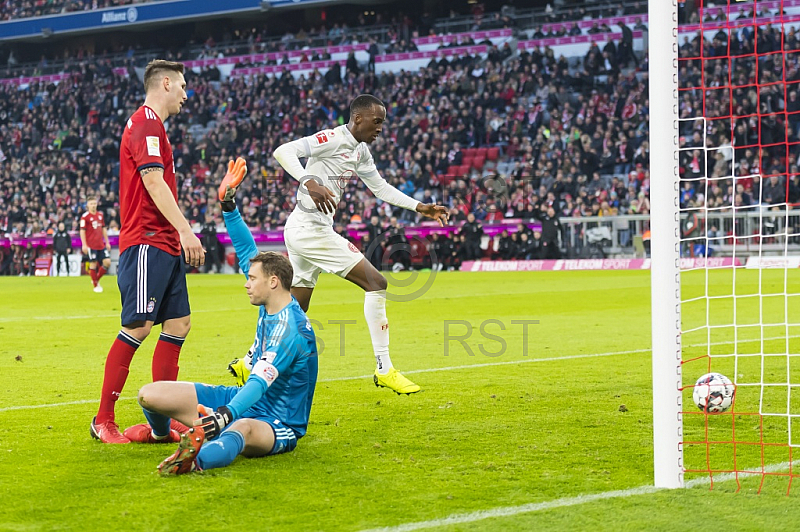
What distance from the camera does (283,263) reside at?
4852 mm

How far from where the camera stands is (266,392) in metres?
4.76

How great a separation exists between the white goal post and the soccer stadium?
12mm

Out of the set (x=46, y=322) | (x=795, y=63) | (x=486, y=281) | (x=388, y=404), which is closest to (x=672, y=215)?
(x=388, y=404)

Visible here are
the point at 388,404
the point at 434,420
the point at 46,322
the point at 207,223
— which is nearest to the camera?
the point at 434,420

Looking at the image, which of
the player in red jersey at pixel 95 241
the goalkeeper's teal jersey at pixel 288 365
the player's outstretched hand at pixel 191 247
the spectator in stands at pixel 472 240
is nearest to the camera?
the goalkeeper's teal jersey at pixel 288 365

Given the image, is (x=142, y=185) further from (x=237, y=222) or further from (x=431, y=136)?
(x=431, y=136)

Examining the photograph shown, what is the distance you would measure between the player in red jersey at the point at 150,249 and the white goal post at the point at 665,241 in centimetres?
241

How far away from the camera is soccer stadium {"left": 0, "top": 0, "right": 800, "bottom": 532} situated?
4016mm

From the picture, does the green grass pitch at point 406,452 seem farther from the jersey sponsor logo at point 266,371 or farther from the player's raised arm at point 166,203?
the player's raised arm at point 166,203

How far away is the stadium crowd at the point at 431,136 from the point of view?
2697cm

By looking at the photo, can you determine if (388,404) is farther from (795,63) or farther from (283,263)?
(795,63)

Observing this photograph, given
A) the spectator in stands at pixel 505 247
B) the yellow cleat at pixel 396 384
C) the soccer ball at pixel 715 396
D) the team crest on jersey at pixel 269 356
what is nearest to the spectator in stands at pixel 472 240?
the spectator in stands at pixel 505 247

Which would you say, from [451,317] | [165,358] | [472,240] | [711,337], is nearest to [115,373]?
[165,358]

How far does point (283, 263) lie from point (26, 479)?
159 cm
